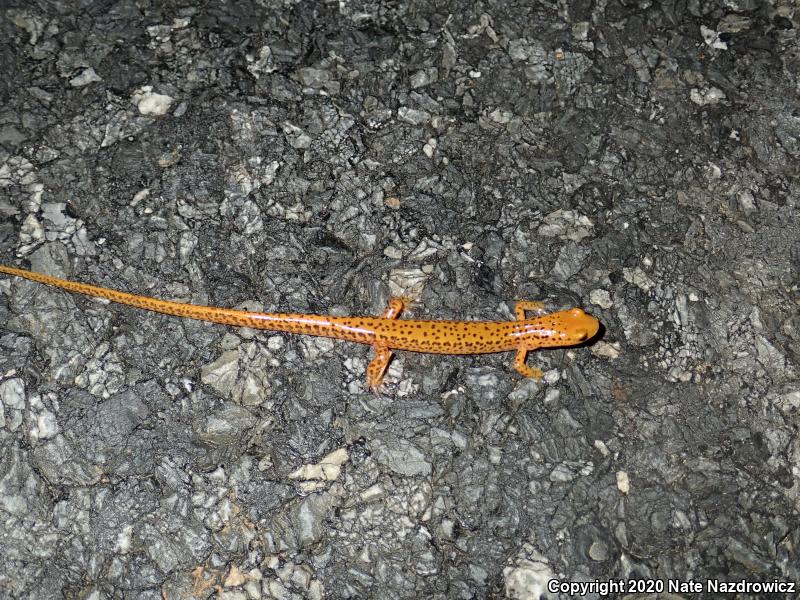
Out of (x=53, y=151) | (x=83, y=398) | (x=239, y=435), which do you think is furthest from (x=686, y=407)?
(x=53, y=151)

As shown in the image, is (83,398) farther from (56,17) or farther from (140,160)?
(56,17)

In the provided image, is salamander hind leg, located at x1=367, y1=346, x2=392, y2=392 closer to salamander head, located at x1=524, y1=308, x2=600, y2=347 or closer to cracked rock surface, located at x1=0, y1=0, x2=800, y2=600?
cracked rock surface, located at x1=0, y1=0, x2=800, y2=600

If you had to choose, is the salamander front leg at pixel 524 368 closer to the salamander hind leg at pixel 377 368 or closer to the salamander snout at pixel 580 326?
the salamander snout at pixel 580 326

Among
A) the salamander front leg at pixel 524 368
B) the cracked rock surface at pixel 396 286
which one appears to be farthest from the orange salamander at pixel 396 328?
the cracked rock surface at pixel 396 286

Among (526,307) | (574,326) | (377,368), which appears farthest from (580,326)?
(377,368)

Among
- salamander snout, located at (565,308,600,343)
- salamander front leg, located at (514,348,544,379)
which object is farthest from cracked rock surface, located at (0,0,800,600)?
salamander snout, located at (565,308,600,343)
